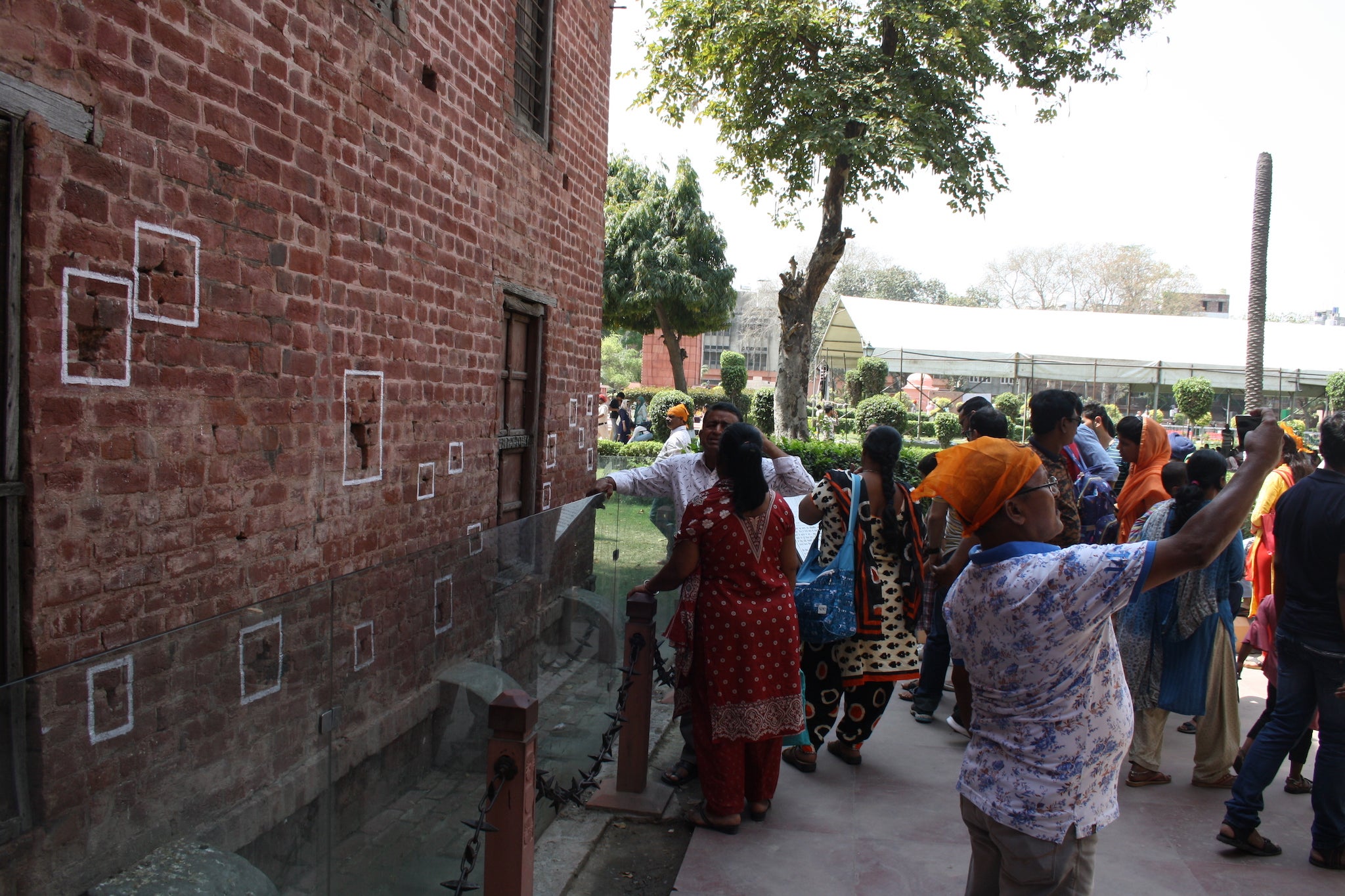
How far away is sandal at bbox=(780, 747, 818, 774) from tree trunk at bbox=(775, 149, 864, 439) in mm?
12310

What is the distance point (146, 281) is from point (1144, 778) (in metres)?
5.11

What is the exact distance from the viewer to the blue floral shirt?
2238 millimetres

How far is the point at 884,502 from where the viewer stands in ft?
15.4

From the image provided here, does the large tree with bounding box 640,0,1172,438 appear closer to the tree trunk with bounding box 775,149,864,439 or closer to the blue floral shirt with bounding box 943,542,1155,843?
the tree trunk with bounding box 775,149,864,439

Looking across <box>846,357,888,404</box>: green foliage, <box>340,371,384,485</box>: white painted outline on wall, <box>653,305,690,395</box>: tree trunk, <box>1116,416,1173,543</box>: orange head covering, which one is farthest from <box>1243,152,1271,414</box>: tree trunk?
<box>653,305,690,395</box>: tree trunk

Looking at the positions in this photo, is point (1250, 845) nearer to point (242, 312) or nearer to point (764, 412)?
point (242, 312)

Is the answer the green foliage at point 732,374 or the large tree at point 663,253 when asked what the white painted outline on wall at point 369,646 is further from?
the green foliage at point 732,374

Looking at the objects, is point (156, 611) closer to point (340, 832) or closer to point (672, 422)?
point (340, 832)

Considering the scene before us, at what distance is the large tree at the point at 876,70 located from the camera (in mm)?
14586

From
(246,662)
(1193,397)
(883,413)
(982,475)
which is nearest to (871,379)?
(883,413)

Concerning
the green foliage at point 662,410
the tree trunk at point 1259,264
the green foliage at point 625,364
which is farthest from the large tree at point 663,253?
the green foliage at point 625,364

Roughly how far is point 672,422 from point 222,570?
5.42m

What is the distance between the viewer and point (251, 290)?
3895mm

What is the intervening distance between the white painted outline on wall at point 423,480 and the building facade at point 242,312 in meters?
0.02
